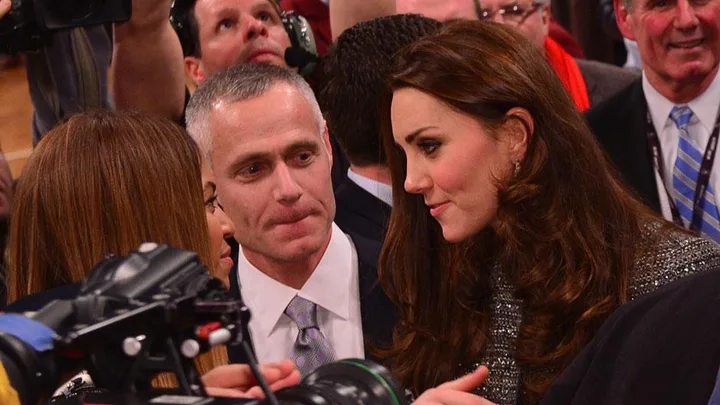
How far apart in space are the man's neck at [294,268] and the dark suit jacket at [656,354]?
40.9 inches

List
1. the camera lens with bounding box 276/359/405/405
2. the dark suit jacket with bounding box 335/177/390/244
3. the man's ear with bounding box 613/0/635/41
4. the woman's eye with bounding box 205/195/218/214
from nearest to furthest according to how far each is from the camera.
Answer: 1. the camera lens with bounding box 276/359/405/405
2. the woman's eye with bounding box 205/195/218/214
3. the dark suit jacket with bounding box 335/177/390/244
4. the man's ear with bounding box 613/0/635/41

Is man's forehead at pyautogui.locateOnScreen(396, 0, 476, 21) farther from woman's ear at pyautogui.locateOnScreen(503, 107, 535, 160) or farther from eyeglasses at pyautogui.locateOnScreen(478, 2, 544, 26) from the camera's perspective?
woman's ear at pyautogui.locateOnScreen(503, 107, 535, 160)

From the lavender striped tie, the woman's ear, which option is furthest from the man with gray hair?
the woman's ear

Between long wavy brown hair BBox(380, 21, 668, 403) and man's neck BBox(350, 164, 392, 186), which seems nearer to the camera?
long wavy brown hair BBox(380, 21, 668, 403)

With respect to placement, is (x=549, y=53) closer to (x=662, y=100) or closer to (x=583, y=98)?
(x=583, y=98)

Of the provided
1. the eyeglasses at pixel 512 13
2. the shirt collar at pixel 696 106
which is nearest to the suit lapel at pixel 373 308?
the shirt collar at pixel 696 106

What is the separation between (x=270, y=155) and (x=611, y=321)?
Answer: 1.10 meters

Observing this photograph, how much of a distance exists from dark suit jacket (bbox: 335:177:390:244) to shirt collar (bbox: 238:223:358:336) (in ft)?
0.72

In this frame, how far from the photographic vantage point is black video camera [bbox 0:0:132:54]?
232cm

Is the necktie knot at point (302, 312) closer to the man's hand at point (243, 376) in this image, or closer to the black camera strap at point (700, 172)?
the man's hand at point (243, 376)

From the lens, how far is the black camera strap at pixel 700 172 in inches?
117

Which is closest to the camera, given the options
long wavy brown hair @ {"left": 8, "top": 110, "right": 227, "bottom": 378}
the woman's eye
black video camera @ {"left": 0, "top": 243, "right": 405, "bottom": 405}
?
black video camera @ {"left": 0, "top": 243, "right": 405, "bottom": 405}

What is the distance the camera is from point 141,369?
3.99 feet

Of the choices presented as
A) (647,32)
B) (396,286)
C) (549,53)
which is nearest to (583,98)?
(549,53)
